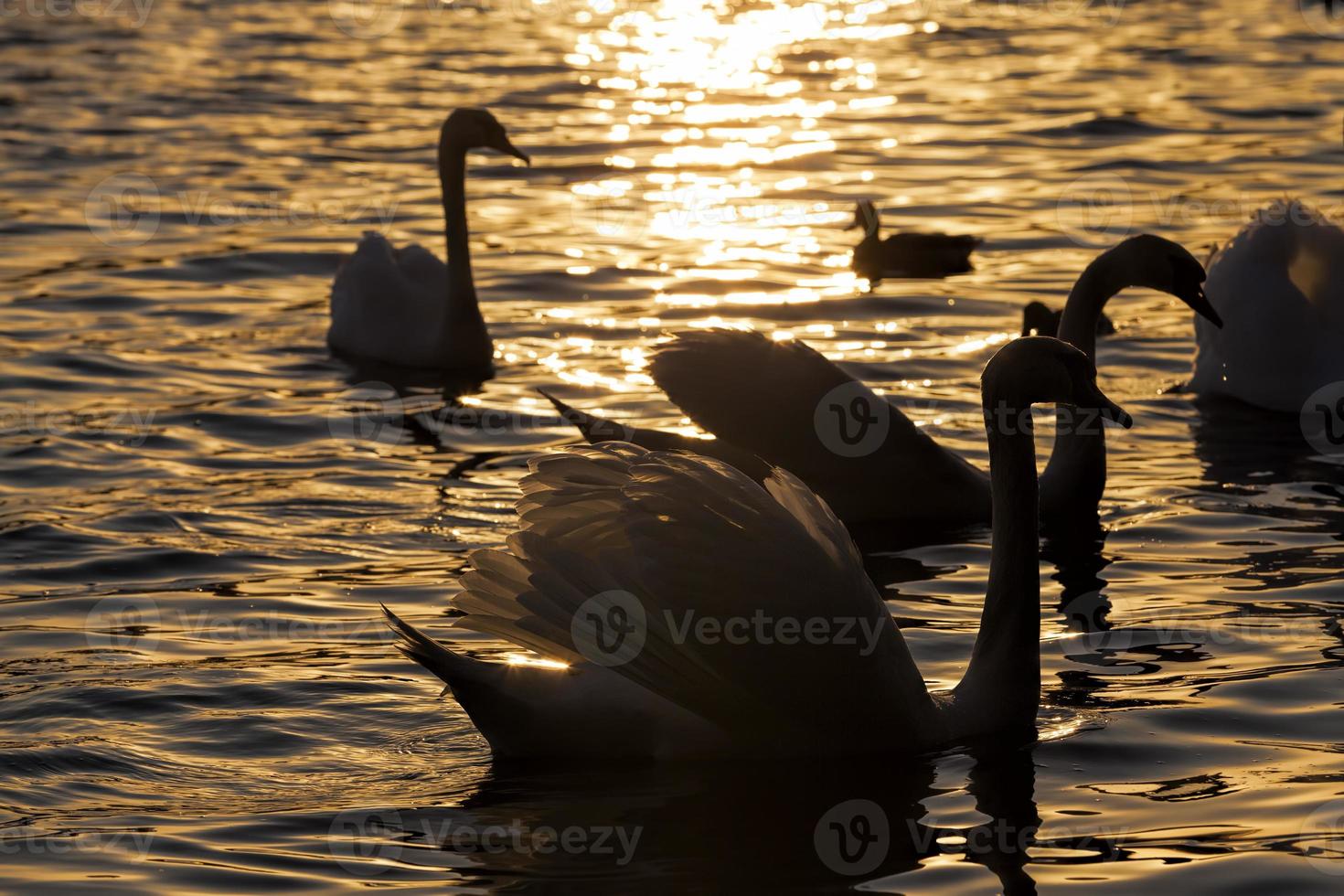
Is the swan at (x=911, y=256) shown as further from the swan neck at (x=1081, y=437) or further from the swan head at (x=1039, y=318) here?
the swan neck at (x=1081, y=437)

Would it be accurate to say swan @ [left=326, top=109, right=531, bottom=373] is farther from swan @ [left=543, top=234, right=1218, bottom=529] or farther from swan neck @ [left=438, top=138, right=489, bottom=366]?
swan @ [left=543, top=234, right=1218, bottom=529]

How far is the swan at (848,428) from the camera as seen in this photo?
26.8 ft

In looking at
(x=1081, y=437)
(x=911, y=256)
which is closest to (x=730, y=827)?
(x=1081, y=437)

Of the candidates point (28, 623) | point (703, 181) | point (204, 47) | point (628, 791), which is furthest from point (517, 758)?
point (204, 47)

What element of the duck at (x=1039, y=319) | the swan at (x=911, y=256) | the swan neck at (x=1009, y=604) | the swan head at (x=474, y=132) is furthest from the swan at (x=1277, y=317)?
the swan neck at (x=1009, y=604)

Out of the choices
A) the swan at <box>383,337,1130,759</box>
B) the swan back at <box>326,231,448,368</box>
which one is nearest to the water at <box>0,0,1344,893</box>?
the swan at <box>383,337,1130,759</box>

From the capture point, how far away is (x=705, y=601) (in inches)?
218

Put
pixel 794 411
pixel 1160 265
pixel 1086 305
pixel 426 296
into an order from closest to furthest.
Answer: pixel 794 411 → pixel 1086 305 → pixel 1160 265 → pixel 426 296

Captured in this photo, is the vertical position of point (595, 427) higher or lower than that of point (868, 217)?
lower

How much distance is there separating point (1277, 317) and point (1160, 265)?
1.76m

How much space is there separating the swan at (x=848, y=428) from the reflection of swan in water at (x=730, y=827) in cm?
251

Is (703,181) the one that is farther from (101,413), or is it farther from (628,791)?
(628,791)

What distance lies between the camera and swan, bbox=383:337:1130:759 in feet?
18.2

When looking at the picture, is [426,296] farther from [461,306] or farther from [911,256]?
[911,256]
